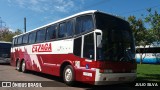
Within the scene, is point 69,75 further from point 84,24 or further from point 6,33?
point 6,33

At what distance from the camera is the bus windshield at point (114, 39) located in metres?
11.2

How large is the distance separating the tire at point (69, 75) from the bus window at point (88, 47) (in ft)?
4.61

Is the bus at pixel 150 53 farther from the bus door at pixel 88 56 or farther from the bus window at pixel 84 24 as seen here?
the bus door at pixel 88 56

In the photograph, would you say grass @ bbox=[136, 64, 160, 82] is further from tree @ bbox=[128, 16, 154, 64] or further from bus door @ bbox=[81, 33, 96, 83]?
tree @ bbox=[128, 16, 154, 64]

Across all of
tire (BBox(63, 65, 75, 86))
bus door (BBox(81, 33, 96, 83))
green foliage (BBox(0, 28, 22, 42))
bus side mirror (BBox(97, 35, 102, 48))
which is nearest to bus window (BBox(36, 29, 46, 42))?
tire (BBox(63, 65, 75, 86))

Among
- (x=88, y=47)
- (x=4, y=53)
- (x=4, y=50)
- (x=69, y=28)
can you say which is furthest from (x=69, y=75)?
(x=4, y=50)

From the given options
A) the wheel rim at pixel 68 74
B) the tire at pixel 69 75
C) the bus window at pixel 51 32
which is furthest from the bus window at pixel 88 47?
the bus window at pixel 51 32

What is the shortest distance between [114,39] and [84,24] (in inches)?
63.7

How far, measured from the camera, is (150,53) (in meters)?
48.4

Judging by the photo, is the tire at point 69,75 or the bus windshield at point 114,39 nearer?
the bus windshield at point 114,39

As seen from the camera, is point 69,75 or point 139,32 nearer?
point 69,75

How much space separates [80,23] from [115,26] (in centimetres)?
169

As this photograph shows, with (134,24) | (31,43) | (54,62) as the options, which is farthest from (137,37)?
(54,62)

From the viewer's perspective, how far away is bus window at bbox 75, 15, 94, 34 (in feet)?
39.1
